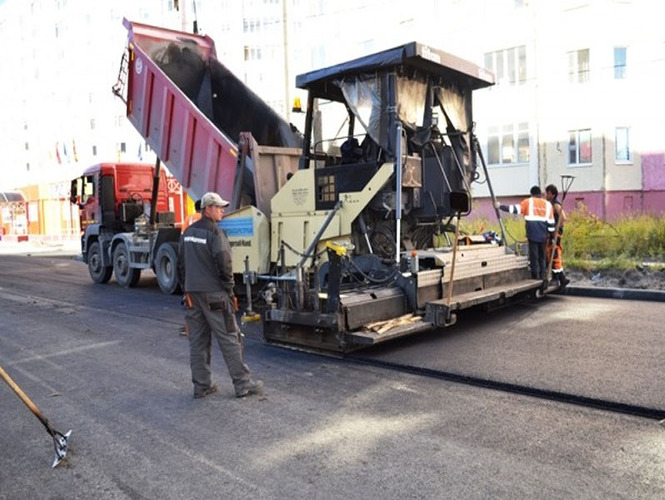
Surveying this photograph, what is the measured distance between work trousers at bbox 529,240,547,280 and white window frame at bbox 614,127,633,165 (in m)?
17.1

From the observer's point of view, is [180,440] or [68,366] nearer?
[180,440]

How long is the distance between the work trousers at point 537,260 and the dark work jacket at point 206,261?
526 centimetres

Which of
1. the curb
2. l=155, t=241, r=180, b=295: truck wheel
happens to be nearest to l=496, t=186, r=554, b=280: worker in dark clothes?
the curb

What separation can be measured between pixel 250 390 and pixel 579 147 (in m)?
22.5

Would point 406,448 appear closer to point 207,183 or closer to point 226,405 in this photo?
point 226,405

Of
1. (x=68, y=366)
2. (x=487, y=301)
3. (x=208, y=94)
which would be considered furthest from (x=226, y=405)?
(x=208, y=94)

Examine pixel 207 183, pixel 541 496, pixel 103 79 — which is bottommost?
pixel 541 496

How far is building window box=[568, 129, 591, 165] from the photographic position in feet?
80.0

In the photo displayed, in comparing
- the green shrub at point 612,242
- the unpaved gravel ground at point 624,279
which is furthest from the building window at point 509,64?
the unpaved gravel ground at point 624,279

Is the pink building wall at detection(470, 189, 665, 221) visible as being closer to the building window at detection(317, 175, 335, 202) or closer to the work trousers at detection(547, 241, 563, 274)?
the work trousers at detection(547, 241, 563, 274)

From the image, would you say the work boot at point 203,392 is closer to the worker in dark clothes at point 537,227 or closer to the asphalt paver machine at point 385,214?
Answer: the asphalt paver machine at point 385,214

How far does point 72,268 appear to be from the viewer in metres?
19.5

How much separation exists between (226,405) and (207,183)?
5.76m

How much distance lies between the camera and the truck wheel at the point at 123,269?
43.0ft
